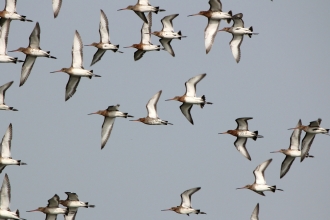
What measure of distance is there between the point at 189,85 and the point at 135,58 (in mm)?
3692

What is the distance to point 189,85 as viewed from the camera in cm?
4406

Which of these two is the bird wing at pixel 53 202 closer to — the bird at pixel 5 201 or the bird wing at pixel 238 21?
the bird at pixel 5 201

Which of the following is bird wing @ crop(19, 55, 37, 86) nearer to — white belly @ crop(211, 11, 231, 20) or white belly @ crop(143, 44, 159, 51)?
white belly @ crop(143, 44, 159, 51)

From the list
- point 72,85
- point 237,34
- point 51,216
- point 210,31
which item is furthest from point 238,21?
point 51,216

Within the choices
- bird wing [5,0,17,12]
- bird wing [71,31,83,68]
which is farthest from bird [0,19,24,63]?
bird wing [71,31,83,68]

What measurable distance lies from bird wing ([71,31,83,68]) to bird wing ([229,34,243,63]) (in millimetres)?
6217

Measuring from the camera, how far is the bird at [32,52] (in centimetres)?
4397

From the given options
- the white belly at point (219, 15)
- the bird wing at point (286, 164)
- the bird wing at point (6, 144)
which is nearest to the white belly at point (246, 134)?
the bird wing at point (286, 164)

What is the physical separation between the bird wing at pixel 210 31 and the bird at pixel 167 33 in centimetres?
117

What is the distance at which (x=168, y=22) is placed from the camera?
149 feet

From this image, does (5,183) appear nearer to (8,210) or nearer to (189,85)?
(8,210)

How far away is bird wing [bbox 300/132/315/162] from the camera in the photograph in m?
44.1

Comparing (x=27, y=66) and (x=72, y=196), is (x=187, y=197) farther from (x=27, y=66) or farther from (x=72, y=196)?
(x=27, y=66)

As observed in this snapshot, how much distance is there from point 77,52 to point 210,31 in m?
5.26
